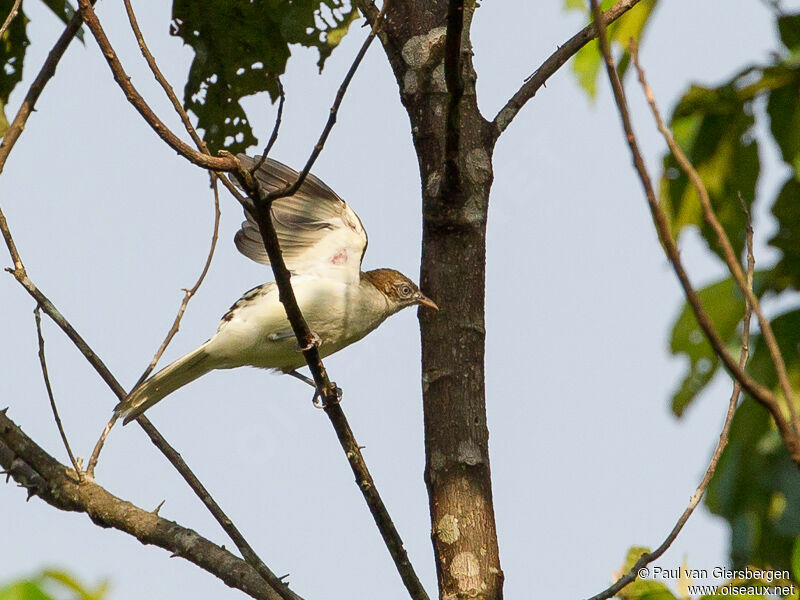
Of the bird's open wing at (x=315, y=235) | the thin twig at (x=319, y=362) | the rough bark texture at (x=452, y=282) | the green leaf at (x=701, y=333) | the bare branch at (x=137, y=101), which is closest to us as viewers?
the bare branch at (x=137, y=101)

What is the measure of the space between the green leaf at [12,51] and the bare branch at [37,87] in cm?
52

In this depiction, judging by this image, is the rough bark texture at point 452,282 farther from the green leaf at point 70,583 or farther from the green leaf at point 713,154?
the green leaf at point 70,583

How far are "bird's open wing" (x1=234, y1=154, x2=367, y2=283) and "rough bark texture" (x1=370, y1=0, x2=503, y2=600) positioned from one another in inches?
36.6

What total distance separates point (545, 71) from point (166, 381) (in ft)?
7.07

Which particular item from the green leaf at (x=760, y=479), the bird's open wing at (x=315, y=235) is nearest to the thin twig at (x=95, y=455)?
the bird's open wing at (x=315, y=235)

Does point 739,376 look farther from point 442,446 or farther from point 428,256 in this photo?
point 428,256

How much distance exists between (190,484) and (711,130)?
2.72 meters

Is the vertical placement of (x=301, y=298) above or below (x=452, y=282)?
above

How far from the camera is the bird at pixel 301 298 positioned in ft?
14.9

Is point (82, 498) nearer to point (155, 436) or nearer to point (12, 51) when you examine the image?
point (155, 436)

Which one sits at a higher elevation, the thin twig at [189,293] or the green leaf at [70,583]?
the thin twig at [189,293]

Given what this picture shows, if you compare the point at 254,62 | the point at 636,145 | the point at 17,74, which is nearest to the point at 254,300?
the point at 254,62

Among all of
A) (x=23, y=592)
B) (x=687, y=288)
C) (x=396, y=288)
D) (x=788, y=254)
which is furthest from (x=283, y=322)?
(x=687, y=288)

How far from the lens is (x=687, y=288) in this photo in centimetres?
156
